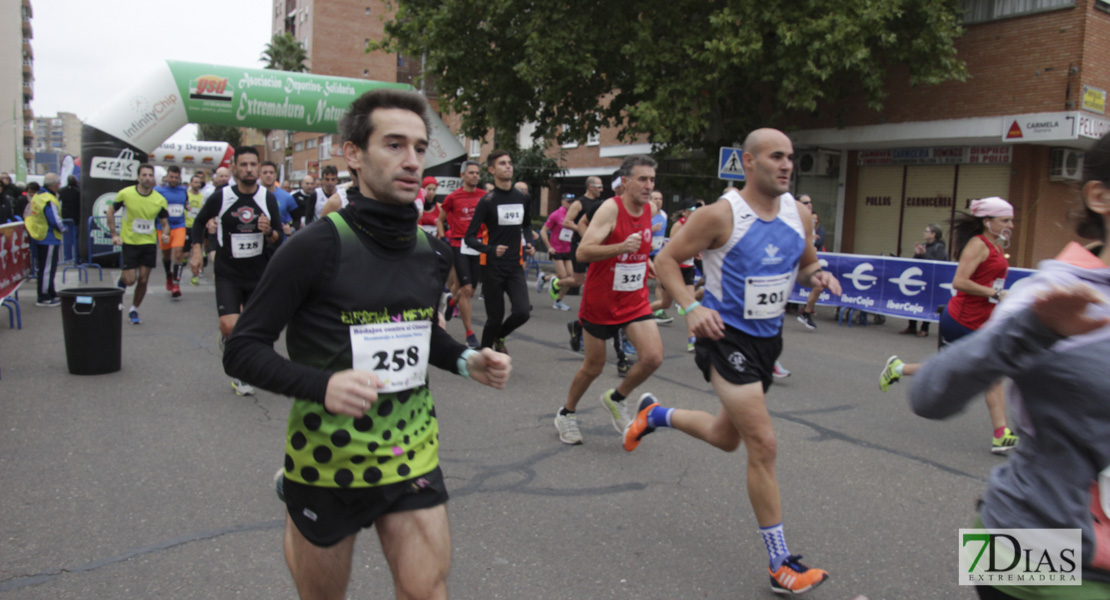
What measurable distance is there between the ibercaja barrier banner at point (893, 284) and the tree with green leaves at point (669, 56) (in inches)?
191

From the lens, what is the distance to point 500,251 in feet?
26.0

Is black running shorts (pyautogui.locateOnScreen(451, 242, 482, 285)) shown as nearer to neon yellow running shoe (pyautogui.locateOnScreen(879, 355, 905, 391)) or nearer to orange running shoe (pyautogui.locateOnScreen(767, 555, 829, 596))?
neon yellow running shoe (pyautogui.locateOnScreen(879, 355, 905, 391))

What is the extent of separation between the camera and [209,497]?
4.41m

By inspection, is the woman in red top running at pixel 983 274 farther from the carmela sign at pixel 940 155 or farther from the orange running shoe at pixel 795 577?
the carmela sign at pixel 940 155

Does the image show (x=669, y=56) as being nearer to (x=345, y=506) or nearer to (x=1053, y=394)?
(x=345, y=506)

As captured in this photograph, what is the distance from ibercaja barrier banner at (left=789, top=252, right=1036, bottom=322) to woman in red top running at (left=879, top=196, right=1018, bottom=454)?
Answer: 241 inches

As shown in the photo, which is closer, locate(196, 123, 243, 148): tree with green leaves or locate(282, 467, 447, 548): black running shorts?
locate(282, 467, 447, 548): black running shorts

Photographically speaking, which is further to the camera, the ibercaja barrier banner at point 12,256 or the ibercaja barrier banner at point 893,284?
the ibercaja barrier banner at point 893,284

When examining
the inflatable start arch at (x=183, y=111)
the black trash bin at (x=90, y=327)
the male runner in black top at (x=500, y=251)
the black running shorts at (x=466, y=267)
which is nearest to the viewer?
the black trash bin at (x=90, y=327)

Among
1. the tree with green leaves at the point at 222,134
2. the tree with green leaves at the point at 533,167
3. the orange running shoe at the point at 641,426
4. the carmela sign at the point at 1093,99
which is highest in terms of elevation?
the tree with green leaves at the point at 222,134

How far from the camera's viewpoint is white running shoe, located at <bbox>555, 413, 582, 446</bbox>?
5.61m

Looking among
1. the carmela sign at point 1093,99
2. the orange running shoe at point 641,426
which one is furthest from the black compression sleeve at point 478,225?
the carmela sign at point 1093,99

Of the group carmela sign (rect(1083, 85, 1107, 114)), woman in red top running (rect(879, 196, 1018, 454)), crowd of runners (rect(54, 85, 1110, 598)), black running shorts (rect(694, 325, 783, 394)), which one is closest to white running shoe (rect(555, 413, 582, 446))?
crowd of runners (rect(54, 85, 1110, 598))

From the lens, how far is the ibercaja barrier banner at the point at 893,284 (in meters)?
12.0
